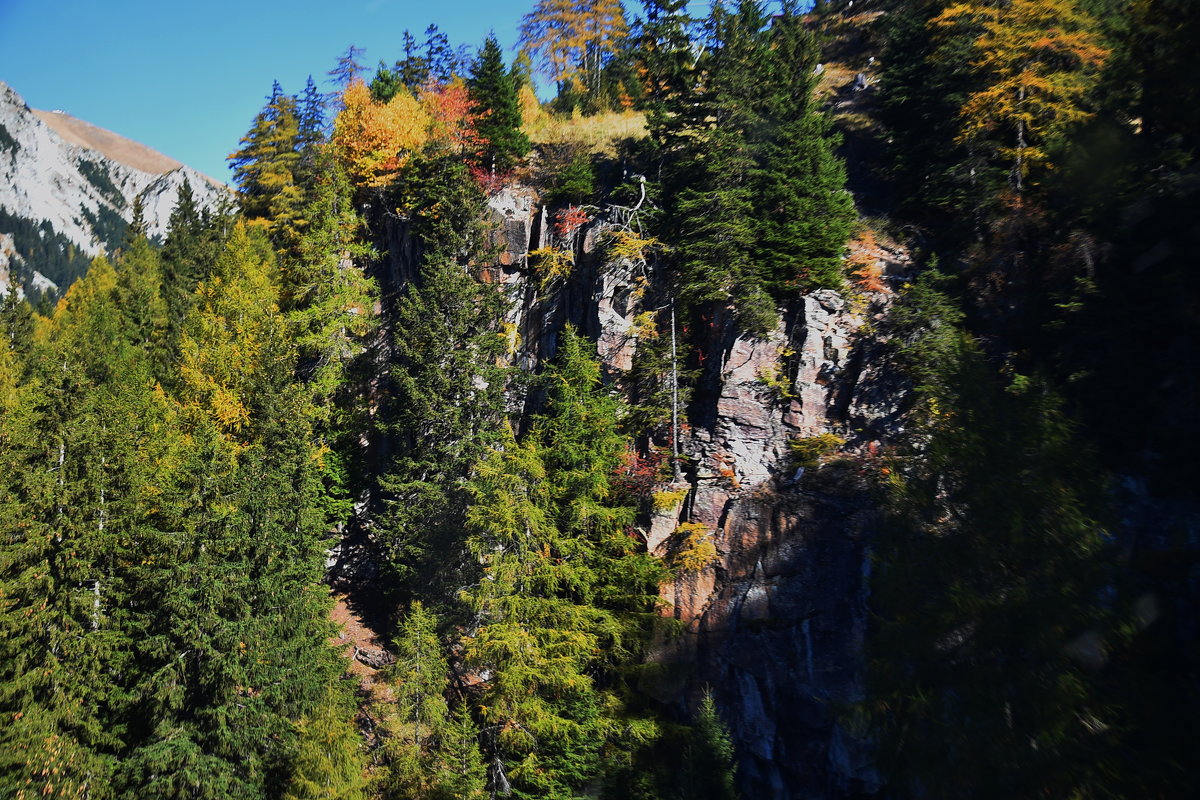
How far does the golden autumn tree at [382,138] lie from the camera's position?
3512cm

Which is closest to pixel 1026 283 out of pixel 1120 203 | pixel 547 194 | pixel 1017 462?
pixel 1120 203

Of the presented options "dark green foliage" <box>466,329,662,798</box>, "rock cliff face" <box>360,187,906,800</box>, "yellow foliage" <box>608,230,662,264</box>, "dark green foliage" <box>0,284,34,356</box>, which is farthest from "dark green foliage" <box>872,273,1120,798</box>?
"dark green foliage" <box>0,284,34,356</box>

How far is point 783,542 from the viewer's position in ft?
65.8

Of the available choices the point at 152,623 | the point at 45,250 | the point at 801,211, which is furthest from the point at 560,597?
the point at 45,250

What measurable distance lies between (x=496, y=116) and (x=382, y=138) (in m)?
6.73

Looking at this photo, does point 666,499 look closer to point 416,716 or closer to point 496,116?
point 416,716

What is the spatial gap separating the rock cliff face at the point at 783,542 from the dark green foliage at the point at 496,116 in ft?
37.3

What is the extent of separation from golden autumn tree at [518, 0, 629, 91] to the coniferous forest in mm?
15404

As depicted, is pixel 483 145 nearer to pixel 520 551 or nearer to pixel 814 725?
pixel 520 551

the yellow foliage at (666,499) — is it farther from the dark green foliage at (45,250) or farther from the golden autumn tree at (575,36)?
the dark green foliage at (45,250)

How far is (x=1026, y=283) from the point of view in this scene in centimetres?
2116

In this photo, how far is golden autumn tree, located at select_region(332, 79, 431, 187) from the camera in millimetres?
35125

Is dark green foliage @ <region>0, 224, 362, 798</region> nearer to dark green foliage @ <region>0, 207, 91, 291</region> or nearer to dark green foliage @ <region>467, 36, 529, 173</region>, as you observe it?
dark green foliage @ <region>467, 36, 529, 173</region>

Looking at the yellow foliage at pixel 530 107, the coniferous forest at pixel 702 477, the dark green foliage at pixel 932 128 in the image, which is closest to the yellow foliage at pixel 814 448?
the coniferous forest at pixel 702 477
